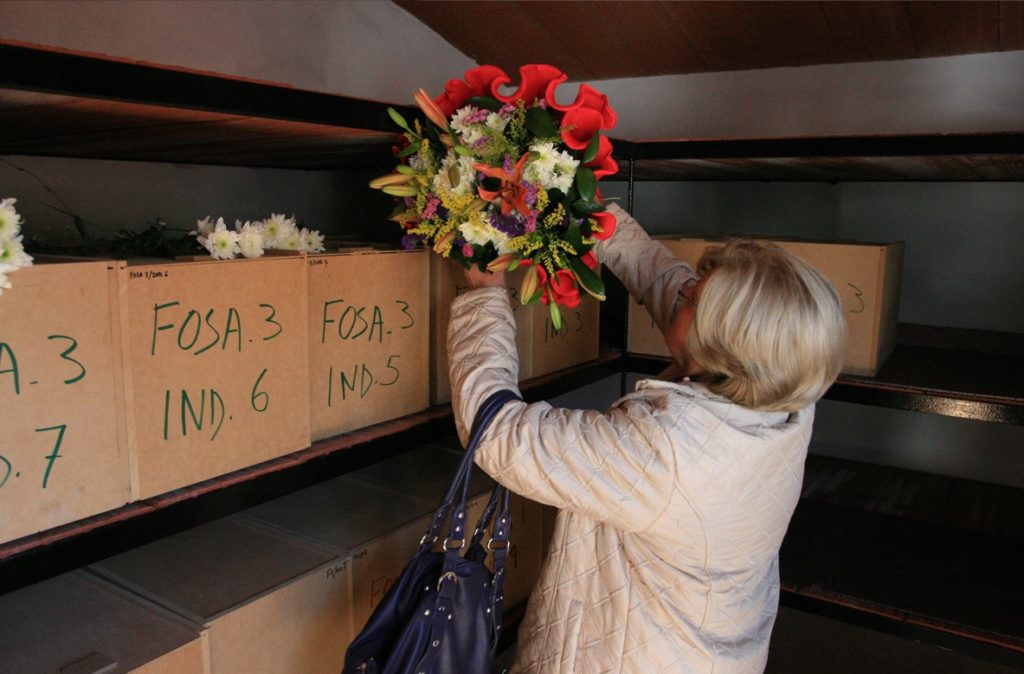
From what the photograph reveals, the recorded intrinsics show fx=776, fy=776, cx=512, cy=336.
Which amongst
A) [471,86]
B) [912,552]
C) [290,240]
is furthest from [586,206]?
[912,552]

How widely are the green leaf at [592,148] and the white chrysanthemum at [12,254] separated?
2.43 ft

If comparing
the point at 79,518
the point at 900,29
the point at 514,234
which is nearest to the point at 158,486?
the point at 79,518

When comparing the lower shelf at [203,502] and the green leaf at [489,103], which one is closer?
the lower shelf at [203,502]

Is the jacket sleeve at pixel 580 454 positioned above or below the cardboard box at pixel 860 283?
below

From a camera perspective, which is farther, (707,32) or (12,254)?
(707,32)

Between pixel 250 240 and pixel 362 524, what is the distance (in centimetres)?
66

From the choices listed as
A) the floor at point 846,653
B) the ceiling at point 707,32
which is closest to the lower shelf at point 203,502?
the floor at point 846,653

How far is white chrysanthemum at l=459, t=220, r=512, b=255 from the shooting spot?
118cm

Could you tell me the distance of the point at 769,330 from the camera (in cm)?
112

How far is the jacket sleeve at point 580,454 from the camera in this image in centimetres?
111

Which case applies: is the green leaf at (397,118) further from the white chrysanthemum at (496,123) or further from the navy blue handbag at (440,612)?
the navy blue handbag at (440,612)

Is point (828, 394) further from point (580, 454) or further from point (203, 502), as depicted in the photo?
point (203, 502)

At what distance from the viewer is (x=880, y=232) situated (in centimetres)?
231

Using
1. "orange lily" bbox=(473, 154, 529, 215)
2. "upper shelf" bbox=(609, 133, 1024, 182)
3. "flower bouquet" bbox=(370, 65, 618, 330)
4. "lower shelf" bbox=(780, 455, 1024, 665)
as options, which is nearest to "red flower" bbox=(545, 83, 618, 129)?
"flower bouquet" bbox=(370, 65, 618, 330)
